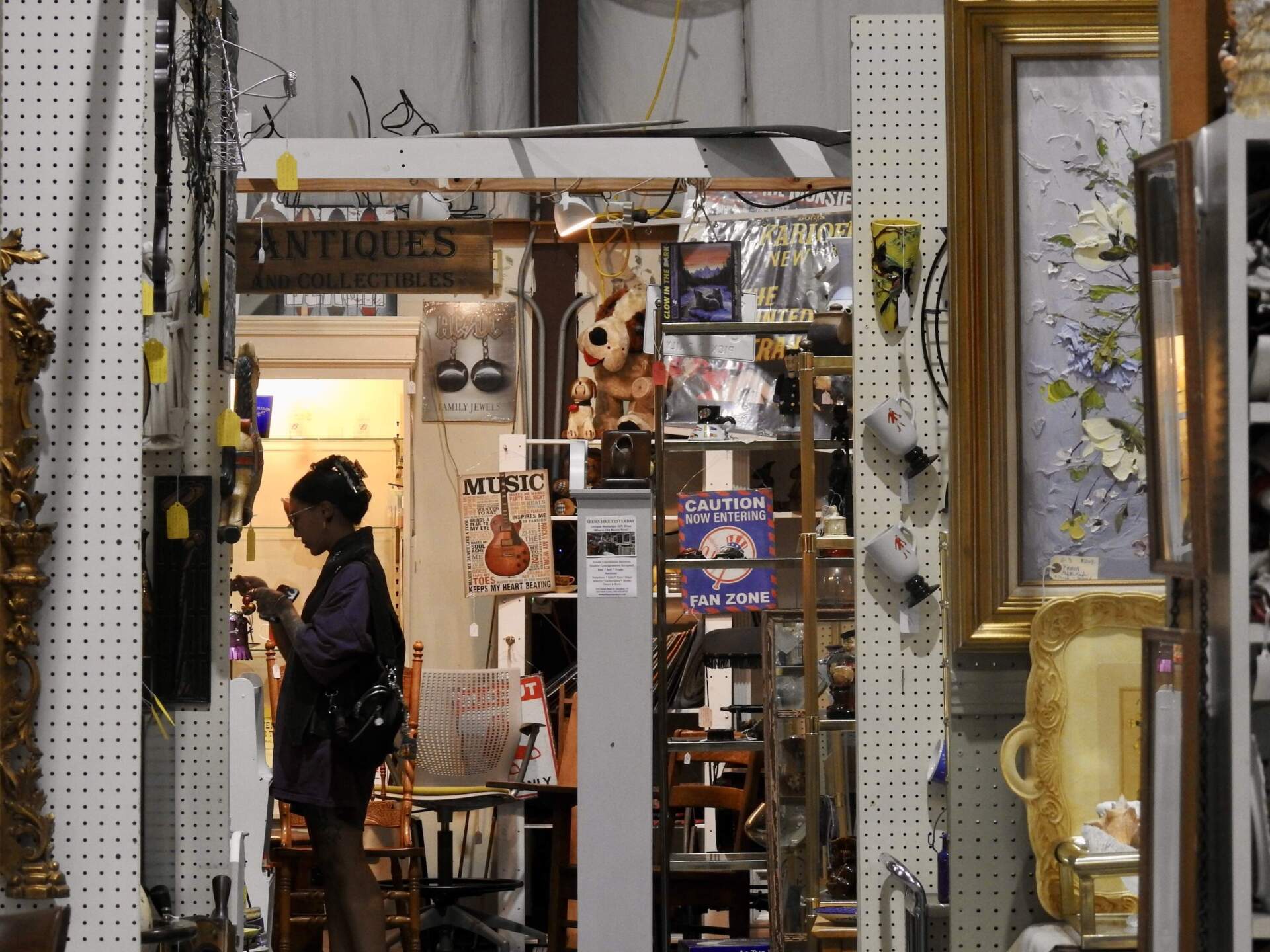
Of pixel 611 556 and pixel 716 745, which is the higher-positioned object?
pixel 611 556

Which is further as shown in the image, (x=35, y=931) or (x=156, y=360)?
(x=156, y=360)

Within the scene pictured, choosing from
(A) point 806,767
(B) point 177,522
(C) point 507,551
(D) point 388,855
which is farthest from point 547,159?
(D) point 388,855

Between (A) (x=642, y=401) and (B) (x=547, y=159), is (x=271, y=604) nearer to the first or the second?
(B) (x=547, y=159)

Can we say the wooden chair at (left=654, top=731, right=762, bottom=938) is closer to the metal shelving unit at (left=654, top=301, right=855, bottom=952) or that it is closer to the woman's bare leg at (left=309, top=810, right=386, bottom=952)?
the metal shelving unit at (left=654, top=301, right=855, bottom=952)

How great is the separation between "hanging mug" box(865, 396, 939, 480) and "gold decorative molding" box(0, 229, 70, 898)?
1.80 m

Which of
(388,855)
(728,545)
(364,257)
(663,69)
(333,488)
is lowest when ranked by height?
(388,855)

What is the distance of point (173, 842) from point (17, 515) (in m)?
1.10

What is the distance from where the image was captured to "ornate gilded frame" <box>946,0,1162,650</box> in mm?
2621

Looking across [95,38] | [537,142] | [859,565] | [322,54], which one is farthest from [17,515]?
[322,54]

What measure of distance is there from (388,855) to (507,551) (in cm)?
200

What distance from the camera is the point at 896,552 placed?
356 cm

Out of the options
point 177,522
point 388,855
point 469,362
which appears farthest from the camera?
point 469,362

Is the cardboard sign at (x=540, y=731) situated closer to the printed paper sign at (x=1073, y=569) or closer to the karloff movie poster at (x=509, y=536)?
the karloff movie poster at (x=509, y=536)

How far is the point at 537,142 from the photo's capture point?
548cm
